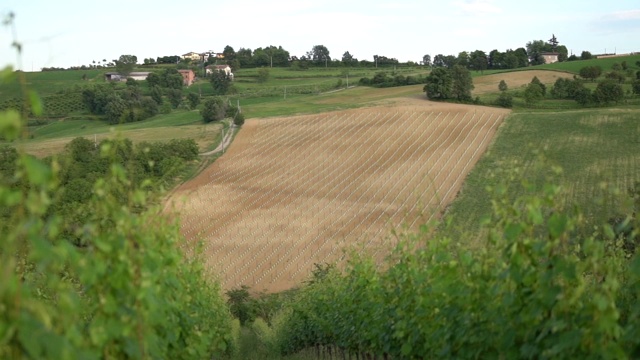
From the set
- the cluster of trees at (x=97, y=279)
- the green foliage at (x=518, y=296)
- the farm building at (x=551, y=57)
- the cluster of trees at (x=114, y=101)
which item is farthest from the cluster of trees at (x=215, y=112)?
the farm building at (x=551, y=57)

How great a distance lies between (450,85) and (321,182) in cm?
2250

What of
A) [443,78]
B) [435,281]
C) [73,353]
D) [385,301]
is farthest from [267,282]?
[443,78]

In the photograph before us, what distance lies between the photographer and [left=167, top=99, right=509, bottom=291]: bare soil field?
36781 millimetres

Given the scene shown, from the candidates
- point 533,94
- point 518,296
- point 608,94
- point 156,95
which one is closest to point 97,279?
point 518,296

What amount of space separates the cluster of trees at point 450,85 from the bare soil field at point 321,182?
2201mm

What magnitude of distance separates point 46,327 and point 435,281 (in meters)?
3.97

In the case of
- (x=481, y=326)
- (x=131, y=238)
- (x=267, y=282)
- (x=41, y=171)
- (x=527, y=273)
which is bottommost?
(x=267, y=282)

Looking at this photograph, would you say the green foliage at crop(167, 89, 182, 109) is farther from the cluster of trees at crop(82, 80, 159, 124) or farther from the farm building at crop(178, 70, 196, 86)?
the farm building at crop(178, 70, 196, 86)

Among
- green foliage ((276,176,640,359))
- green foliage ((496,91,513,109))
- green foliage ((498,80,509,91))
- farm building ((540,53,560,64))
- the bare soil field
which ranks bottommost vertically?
the bare soil field

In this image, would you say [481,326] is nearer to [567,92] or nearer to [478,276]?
[478,276]

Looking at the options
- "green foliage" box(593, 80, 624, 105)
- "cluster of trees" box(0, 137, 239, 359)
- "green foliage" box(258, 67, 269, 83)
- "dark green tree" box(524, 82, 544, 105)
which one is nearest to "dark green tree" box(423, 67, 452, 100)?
"dark green tree" box(524, 82, 544, 105)

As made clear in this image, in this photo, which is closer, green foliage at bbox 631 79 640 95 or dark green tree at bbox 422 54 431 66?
green foliage at bbox 631 79 640 95

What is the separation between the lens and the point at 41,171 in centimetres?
327

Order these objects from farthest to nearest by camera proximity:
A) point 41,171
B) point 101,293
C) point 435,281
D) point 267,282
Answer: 1. point 267,282
2. point 435,281
3. point 101,293
4. point 41,171
